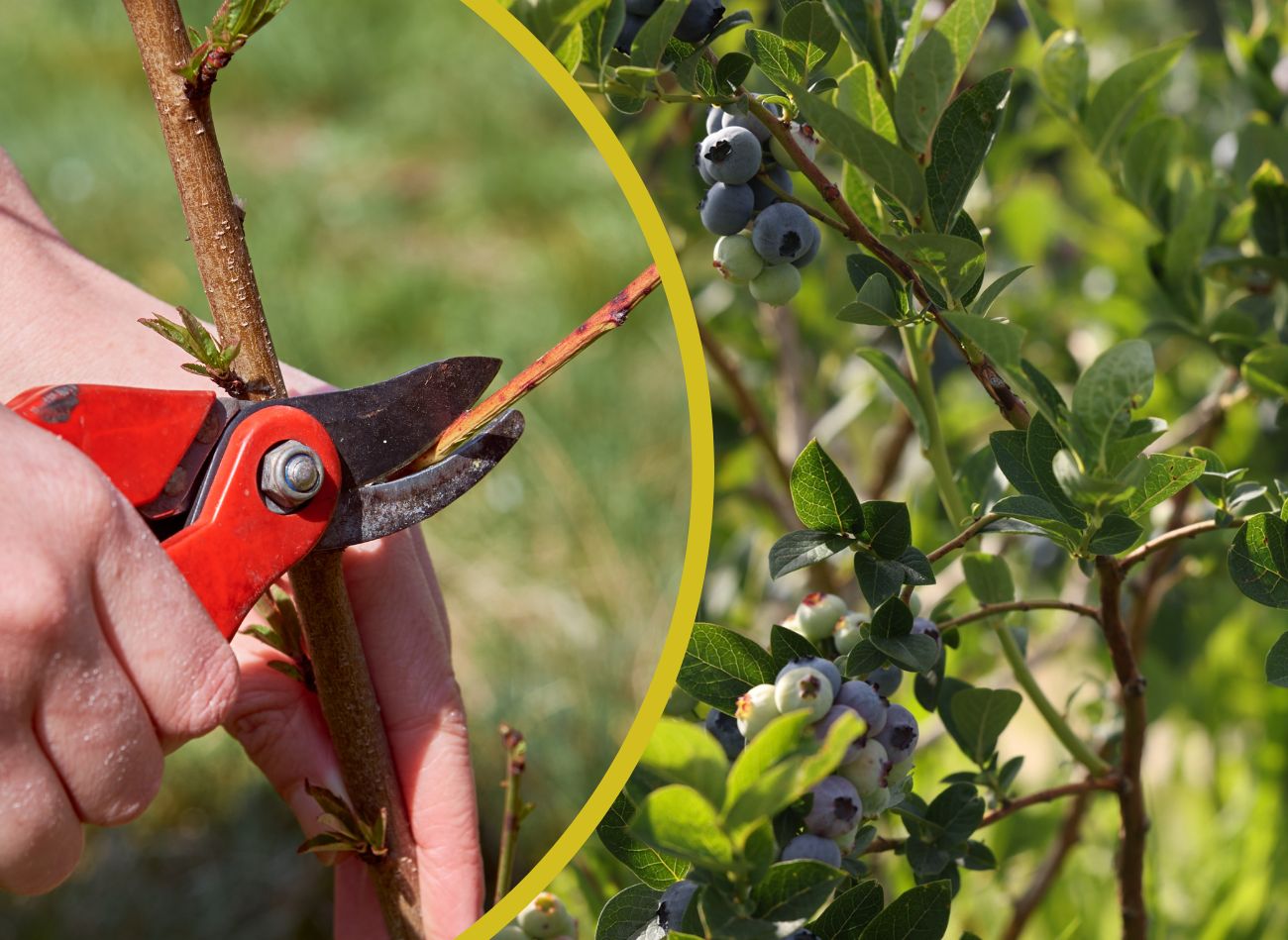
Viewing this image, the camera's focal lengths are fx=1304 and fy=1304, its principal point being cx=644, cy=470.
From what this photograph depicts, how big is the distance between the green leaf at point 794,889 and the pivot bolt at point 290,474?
307 millimetres


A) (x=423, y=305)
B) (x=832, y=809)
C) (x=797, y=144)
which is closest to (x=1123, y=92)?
(x=797, y=144)

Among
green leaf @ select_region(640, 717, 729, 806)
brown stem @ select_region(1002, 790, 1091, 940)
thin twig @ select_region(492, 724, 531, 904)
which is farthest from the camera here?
brown stem @ select_region(1002, 790, 1091, 940)

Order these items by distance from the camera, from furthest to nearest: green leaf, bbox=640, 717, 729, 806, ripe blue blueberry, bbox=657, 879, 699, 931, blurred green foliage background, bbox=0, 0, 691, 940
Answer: blurred green foliage background, bbox=0, 0, 691, 940 → ripe blue blueberry, bbox=657, 879, 699, 931 → green leaf, bbox=640, 717, 729, 806

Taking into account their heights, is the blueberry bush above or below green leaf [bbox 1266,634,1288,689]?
above

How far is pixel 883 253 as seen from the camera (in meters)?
0.59

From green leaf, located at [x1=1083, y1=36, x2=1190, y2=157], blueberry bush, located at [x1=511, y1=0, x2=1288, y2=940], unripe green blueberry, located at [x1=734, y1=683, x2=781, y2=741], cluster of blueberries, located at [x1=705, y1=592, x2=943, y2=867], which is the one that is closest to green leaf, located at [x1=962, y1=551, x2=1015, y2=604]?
blueberry bush, located at [x1=511, y1=0, x2=1288, y2=940]

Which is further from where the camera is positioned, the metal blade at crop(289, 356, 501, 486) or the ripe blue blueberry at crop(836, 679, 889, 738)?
the metal blade at crop(289, 356, 501, 486)

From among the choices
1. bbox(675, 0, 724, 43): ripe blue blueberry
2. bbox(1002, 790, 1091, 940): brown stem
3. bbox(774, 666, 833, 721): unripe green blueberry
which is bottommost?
bbox(1002, 790, 1091, 940): brown stem

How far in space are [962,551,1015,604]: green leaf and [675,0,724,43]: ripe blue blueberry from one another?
1.02 feet

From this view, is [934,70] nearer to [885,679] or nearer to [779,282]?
[779,282]

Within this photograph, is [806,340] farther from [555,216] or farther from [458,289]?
[555,216]

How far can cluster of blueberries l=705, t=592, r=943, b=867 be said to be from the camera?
52cm

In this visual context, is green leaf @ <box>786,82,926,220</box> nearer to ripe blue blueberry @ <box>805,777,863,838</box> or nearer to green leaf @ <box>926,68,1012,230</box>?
green leaf @ <box>926,68,1012,230</box>

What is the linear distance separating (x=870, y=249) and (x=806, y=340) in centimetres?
80
